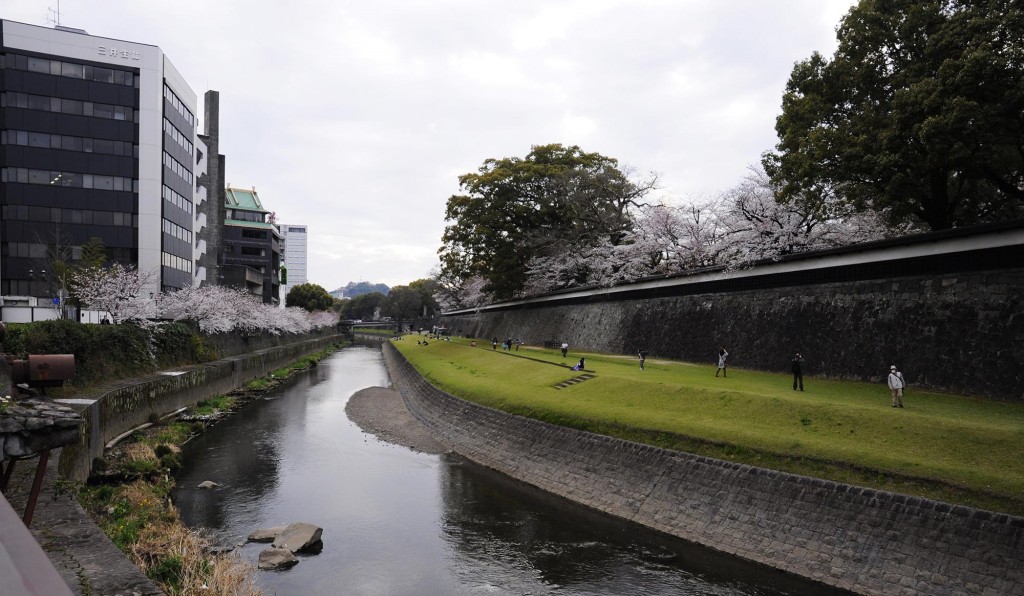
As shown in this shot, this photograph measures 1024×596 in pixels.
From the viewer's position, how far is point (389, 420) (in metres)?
33.5

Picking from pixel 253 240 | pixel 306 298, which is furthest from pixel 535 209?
pixel 306 298

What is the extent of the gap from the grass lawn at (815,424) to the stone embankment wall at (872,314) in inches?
35.8

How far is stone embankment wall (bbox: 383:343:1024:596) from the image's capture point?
1096cm

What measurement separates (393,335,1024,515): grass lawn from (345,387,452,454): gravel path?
137 inches

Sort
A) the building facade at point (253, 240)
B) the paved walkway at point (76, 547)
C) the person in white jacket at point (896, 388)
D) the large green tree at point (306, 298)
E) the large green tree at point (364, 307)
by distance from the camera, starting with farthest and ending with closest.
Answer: the large green tree at point (364, 307) → the large green tree at point (306, 298) → the building facade at point (253, 240) → the person in white jacket at point (896, 388) → the paved walkway at point (76, 547)

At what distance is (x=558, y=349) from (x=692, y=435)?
2918 cm

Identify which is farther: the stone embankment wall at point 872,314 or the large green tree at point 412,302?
the large green tree at point 412,302

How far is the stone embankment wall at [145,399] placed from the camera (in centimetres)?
1658

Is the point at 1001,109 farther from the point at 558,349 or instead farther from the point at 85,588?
the point at 558,349

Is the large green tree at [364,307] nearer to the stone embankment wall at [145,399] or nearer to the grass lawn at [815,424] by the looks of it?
the stone embankment wall at [145,399]

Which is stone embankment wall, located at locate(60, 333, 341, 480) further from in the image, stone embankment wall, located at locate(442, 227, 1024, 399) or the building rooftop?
the building rooftop

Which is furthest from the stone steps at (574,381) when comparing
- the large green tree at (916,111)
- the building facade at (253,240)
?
→ the building facade at (253,240)

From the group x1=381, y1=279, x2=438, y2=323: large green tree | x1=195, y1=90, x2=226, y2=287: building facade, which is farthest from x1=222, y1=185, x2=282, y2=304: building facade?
x1=381, y1=279, x2=438, y2=323: large green tree

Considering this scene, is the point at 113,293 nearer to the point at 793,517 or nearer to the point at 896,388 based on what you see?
the point at 793,517
